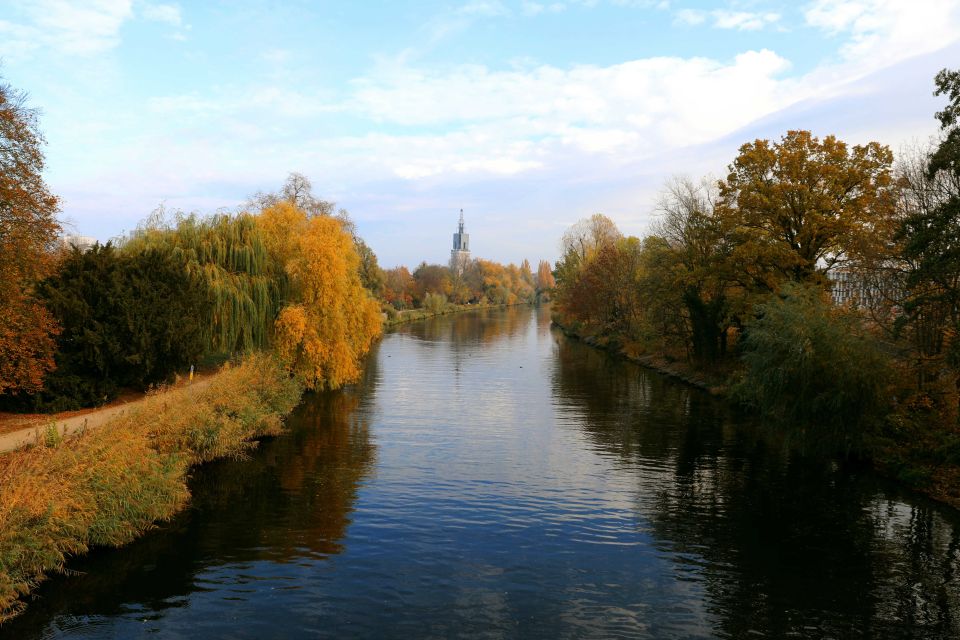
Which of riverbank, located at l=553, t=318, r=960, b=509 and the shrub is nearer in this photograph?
riverbank, located at l=553, t=318, r=960, b=509

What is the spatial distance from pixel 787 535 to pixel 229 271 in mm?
27102

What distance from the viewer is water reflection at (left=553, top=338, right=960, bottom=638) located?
1246cm

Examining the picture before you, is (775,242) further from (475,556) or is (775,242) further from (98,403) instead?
(98,403)

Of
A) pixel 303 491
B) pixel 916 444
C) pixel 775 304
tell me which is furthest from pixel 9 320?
pixel 916 444

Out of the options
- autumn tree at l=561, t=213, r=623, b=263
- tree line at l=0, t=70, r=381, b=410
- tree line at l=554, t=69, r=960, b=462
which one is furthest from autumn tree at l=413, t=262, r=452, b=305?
tree line at l=0, t=70, r=381, b=410

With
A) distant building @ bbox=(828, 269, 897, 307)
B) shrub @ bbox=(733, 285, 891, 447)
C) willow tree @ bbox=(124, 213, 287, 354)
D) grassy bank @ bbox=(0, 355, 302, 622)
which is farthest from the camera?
willow tree @ bbox=(124, 213, 287, 354)

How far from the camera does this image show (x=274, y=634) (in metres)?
11.5

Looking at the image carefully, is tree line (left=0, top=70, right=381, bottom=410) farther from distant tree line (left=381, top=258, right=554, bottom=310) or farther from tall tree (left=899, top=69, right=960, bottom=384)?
distant tree line (left=381, top=258, right=554, bottom=310)

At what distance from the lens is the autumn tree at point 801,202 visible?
31.1 metres

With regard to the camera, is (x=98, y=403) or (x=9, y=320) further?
(x=98, y=403)

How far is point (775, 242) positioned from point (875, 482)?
15.3 m

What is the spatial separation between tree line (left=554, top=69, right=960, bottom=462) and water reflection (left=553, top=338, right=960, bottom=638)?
8.41 feet

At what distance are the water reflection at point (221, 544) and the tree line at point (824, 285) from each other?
1600 centimetres

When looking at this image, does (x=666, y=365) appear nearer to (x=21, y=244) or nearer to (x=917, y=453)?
(x=917, y=453)
